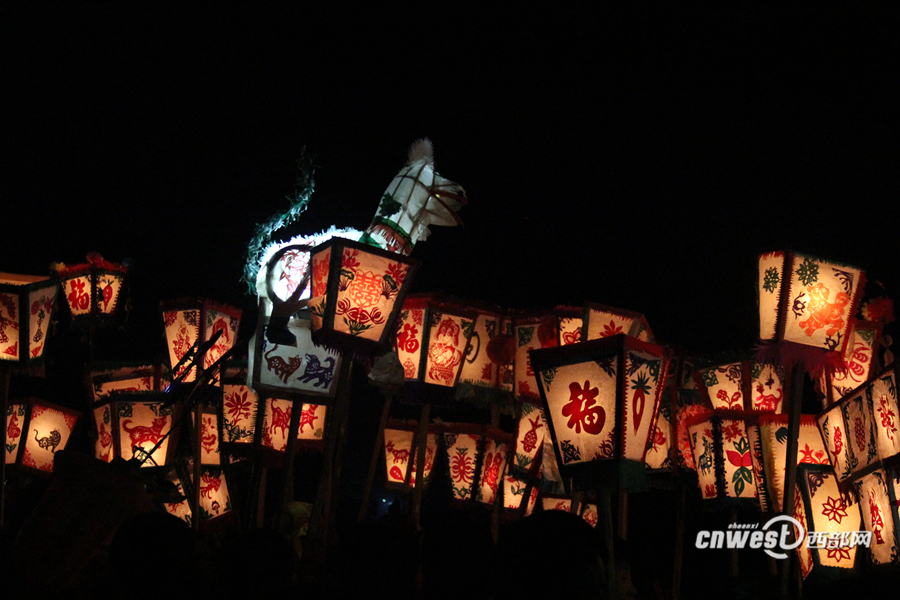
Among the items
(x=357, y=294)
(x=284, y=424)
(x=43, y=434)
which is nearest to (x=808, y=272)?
(x=357, y=294)

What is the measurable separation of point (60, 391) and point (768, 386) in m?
17.0

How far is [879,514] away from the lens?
794 centimetres

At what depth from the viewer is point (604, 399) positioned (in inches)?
239

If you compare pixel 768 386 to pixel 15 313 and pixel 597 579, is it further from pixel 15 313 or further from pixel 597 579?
pixel 15 313

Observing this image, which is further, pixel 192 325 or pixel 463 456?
pixel 463 456

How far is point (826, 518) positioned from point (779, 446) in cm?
106

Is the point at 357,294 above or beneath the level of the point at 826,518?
above

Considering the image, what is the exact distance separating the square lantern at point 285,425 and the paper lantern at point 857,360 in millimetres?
6604

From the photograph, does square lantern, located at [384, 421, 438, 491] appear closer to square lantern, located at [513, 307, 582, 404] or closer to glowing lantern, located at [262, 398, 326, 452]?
square lantern, located at [513, 307, 582, 404]

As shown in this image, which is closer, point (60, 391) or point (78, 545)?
point (78, 545)

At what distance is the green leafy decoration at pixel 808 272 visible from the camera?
7.28 meters

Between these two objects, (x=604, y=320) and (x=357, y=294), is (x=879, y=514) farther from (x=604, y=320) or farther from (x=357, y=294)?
(x=357, y=294)

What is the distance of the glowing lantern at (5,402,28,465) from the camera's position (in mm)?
13781

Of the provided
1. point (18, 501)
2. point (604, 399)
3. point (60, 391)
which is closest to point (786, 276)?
point (604, 399)
